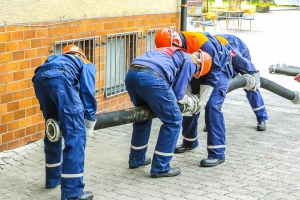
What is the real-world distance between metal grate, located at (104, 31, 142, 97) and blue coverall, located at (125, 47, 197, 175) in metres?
2.63

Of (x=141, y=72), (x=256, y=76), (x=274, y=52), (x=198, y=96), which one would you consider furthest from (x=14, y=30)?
(x=274, y=52)

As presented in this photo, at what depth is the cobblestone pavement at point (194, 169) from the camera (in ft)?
19.1

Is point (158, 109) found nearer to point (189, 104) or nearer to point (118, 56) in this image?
point (189, 104)

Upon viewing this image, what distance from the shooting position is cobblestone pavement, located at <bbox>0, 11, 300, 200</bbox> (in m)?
5.81

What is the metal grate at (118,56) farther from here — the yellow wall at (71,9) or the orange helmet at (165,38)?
the orange helmet at (165,38)

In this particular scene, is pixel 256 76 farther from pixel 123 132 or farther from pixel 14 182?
pixel 14 182

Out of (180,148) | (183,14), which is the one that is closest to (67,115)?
(180,148)

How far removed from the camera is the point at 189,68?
623cm

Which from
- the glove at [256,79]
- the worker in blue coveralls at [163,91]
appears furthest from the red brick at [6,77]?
the glove at [256,79]

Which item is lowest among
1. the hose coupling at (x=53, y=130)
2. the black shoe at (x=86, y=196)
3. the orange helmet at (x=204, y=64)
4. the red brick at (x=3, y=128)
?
the black shoe at (x=86, y=196)

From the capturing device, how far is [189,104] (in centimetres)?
650

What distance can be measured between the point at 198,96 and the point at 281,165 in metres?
1.28

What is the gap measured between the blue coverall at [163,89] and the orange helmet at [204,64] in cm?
13

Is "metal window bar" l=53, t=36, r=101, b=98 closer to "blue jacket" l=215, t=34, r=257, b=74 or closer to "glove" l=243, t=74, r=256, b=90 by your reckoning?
"blue jacket" l=215, t=34, r=257, b=74
